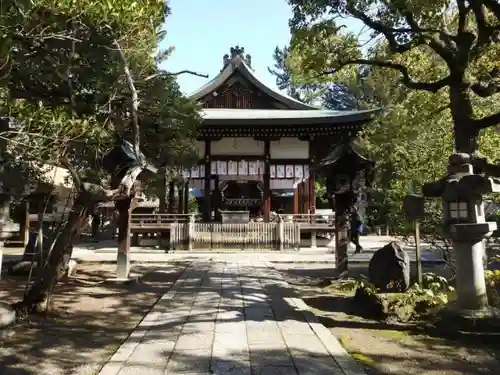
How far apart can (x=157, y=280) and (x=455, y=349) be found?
734 cm

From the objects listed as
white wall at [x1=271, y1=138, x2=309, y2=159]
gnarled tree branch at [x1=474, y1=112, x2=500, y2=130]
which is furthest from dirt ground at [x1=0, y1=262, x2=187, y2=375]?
white wall at [x1=271, y1=138, x2=309, y2=159]

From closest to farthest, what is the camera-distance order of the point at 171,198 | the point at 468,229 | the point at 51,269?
the point at 468,229, the point at 51,269, the point at 171,198

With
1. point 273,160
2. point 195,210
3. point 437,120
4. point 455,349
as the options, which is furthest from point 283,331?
point 195,210

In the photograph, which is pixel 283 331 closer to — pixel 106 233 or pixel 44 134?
pixel 44 134

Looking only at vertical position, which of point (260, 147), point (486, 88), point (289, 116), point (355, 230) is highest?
point (289, 116)

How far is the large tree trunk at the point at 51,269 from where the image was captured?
21.8ft

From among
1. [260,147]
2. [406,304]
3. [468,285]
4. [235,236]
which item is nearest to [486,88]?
[468,285]

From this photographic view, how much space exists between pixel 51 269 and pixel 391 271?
5.68 m

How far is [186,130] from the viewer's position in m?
11.8

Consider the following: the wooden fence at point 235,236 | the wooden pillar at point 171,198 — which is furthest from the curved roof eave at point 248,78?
the wooden fence at point 235,236

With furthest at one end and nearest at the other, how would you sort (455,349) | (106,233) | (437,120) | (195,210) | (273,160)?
(195,210) → (106,233) → (273,160) → (437,120) → (455,349)

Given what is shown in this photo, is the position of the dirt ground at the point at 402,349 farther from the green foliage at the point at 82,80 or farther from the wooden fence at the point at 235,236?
the wooden fence at the point at 235,236

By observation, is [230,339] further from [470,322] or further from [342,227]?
[342,227]

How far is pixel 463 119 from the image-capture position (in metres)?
8.32
